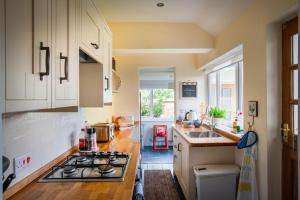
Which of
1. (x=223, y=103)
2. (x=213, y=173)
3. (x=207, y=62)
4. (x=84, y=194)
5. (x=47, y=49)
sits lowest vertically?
(x=213, y=173)

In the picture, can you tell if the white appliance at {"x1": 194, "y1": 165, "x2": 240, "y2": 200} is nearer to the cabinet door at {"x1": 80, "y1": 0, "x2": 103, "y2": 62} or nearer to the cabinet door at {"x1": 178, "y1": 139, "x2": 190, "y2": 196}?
the cabinet door at {"x1": 178, "y1": 139, "x2": 190, "y2": 196}

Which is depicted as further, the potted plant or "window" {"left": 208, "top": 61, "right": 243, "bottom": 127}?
the potted plant

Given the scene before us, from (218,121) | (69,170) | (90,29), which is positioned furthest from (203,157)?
(90,29)

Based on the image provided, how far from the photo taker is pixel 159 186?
3580mm

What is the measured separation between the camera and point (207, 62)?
150 inches

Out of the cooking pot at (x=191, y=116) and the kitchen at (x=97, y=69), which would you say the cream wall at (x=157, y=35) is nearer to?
the kitchen at (x=97, y=69)

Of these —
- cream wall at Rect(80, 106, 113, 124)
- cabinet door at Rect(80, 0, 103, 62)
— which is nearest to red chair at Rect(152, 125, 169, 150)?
cream wall at Rect(80, 106, 113, 124)

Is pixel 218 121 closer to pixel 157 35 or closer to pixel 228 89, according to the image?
pixel 228 89

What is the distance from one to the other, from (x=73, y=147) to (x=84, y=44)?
1.13m

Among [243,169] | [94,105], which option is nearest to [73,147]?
[94,105]

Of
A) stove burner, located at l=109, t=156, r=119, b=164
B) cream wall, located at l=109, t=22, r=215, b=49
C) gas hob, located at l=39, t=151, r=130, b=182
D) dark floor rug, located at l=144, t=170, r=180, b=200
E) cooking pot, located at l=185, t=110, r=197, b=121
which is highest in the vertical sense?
cream wall, located at l=109, t=22, r=215, b=49

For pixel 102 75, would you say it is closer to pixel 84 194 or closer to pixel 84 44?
pixel 84 44

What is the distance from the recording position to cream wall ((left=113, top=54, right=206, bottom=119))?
453cm

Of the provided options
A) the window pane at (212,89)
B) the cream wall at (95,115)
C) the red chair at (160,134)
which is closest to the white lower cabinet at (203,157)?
the cream wall at (95,115)
